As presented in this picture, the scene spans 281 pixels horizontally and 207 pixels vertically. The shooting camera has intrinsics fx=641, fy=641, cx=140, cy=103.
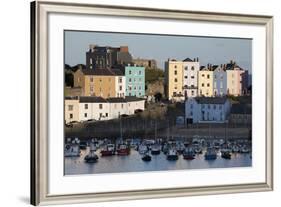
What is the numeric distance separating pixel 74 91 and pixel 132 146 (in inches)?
6.4

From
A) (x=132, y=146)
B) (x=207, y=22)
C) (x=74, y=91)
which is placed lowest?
(x=132, y=146)

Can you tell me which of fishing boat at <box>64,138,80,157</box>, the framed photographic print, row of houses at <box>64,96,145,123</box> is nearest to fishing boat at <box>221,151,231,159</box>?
the framed photographic print

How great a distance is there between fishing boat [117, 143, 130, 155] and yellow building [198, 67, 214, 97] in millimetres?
199

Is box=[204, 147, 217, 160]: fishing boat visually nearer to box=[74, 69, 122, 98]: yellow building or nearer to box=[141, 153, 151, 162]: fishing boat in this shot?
box=[141, 153, 151, 162]: fishing boat

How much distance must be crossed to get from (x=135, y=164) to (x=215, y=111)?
21 cm

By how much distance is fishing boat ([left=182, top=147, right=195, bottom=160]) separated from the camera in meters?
1.34

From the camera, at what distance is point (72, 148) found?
1.25 meters

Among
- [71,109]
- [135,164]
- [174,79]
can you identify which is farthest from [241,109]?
[71,109]

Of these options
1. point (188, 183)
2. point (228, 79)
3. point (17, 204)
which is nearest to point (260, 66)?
point (228, 79)

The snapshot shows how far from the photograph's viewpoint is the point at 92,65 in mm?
1267

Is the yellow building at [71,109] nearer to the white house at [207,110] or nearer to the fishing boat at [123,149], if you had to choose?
the fishing boat at [123,149]

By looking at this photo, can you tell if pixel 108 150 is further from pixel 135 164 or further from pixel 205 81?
pixel 205 81

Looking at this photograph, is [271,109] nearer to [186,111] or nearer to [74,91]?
[186,111]

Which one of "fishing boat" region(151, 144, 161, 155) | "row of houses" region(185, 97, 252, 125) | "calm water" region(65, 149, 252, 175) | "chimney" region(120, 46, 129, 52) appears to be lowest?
"calm water" region(65, 149, 252, 175)
